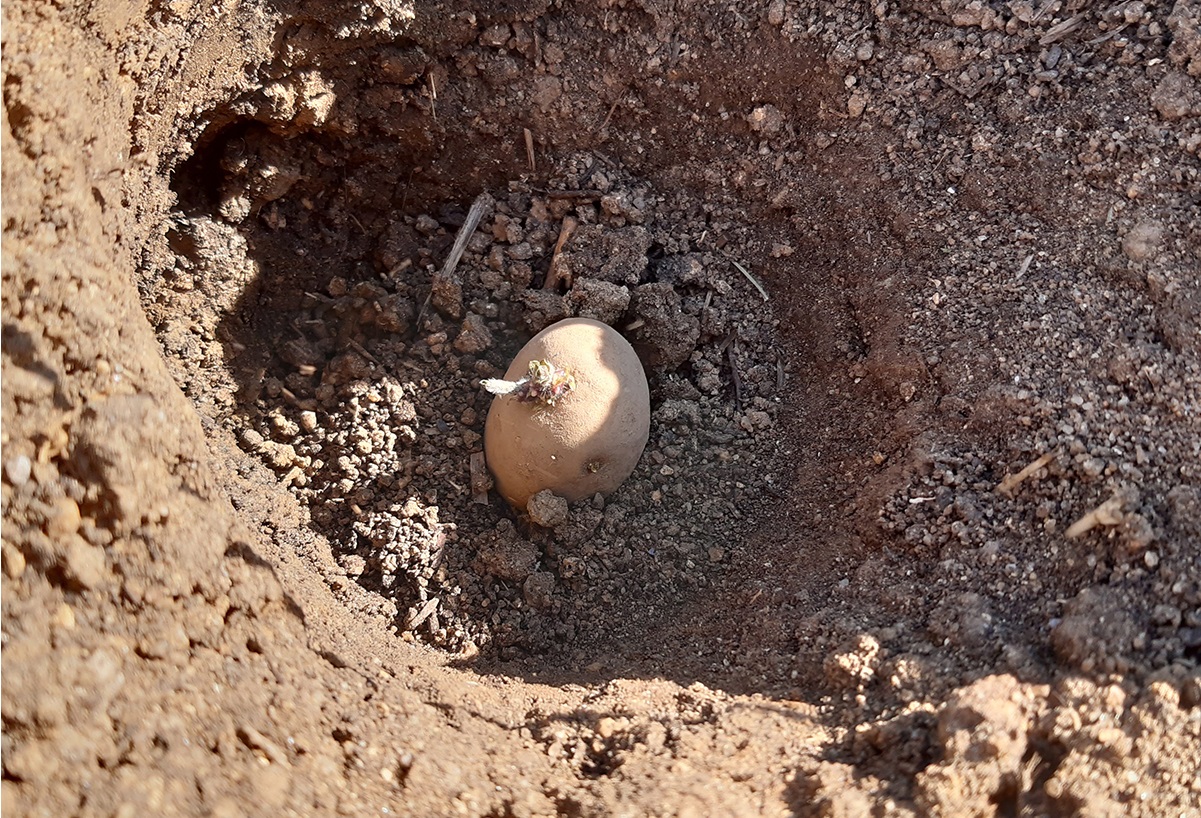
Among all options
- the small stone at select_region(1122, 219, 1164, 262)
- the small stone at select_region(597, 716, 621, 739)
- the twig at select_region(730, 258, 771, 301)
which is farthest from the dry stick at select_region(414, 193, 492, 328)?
the small stone at select_region(1122, 219, 1164, 262)

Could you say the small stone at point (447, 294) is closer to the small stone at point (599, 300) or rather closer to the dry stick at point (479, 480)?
the small stone at point (599, 300)

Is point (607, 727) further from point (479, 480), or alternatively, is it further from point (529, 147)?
point (529, 147)

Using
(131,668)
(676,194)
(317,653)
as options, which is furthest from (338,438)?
(676,194)

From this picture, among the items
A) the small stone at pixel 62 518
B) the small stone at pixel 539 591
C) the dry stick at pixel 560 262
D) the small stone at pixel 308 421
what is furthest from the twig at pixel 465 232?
the small stone at pixel 62 518

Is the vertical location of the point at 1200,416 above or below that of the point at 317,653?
above

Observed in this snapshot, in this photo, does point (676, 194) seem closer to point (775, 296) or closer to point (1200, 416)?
point (775, 296)

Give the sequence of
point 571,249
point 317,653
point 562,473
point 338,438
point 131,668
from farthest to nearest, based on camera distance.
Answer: point 571,249 < point 338,438 < point 562,473 < point 317,653 < point 131,668
